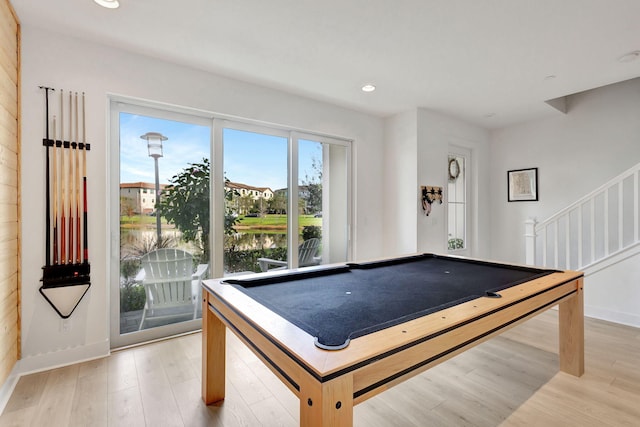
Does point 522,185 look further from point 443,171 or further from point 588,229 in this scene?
point 443,171

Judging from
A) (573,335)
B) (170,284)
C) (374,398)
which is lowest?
(374,398)

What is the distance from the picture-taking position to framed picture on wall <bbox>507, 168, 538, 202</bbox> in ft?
15.3

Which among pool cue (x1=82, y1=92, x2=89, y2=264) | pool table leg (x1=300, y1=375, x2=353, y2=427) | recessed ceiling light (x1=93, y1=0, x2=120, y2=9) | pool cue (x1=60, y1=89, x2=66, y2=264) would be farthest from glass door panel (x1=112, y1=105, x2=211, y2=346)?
pool table leg (x1=300, y1=375, x2=353, y2=427)

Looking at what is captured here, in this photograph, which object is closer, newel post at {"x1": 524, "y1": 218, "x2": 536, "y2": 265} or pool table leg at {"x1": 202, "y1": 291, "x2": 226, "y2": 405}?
pool table leg at {"x1": 202, "y1": 291, "x2": 226, "y2": 405}

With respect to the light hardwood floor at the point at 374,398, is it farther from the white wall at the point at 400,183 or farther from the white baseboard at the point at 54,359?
the white wall at the point at 400,183

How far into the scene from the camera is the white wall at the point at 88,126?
2.23m

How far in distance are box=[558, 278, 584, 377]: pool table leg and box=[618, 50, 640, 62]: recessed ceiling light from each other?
212 cm

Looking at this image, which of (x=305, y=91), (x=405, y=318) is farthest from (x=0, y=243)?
(x=305, y=91)

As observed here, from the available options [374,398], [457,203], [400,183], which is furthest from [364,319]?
[457,203]

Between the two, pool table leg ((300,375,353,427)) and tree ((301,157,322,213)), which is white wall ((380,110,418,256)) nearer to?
tree ((301,157,322,213))

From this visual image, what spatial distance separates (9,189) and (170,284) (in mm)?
1425

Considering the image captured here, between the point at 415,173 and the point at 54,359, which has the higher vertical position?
the point at 415,173

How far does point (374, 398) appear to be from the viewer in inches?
75.6

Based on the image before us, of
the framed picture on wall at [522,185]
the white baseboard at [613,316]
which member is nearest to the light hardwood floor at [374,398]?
the white baseboard at [613,316]
